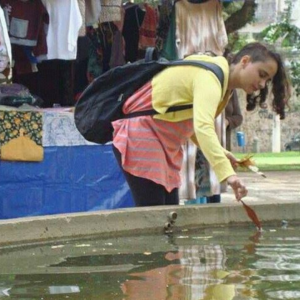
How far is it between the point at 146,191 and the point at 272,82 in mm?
992

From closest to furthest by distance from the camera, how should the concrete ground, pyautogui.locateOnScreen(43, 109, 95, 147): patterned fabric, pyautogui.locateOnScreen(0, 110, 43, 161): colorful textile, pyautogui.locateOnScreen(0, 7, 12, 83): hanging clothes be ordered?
pyautogui.locateOnScreen(0, 7, 12, 83): hanging clothes, pyautogui.locateOnScreen(0, 110, 43, 161): colorful textile, pyautogui.locateOnScreen(43, 109, 95, 147): patterned fabric, the concrete ground

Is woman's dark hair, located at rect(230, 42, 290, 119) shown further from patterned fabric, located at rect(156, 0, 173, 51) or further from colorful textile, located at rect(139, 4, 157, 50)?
colorful textile, located at rect(139, 4, 157, 50)

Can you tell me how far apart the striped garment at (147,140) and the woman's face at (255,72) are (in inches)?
16.0

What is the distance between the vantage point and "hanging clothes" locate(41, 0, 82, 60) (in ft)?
31.9

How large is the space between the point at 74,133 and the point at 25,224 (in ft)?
12.9

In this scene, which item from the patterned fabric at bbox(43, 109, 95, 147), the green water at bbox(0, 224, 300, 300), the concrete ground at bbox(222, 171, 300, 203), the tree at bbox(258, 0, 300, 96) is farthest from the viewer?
the tree at bbox(258, 0, 300, 96)

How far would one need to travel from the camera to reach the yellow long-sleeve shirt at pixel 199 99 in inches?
198

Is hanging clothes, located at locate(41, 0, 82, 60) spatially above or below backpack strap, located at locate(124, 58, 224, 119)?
above

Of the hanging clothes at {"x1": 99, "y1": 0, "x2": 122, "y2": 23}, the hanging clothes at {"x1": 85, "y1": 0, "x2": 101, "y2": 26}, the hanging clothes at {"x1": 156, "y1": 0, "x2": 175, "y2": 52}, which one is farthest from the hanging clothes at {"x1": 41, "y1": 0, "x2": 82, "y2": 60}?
the hanging clothes at {"x1": 156, "y1": 0, "x2": 175, "y2": 52}

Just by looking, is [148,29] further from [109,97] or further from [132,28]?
[109,97]

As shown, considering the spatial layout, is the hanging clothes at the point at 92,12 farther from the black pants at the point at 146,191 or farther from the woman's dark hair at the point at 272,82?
the woman's dark hair at the point at 272,82

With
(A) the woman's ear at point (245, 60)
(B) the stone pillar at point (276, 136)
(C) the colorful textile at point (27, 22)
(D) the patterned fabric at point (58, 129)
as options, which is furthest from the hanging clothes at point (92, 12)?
(B) the stone pillar at point (276, 136)

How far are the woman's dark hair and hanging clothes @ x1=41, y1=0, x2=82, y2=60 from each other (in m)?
4.29

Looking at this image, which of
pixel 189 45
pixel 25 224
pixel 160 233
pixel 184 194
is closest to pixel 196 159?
pixel 184 194
